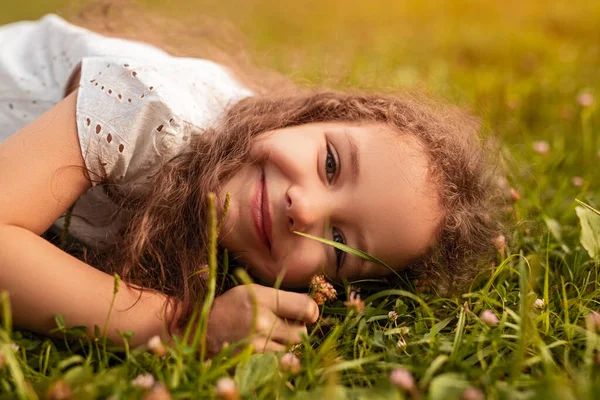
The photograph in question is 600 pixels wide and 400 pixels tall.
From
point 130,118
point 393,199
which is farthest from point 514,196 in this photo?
point 130,118

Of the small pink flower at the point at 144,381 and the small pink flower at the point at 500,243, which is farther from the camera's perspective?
the small pink flower at the point at 500,243

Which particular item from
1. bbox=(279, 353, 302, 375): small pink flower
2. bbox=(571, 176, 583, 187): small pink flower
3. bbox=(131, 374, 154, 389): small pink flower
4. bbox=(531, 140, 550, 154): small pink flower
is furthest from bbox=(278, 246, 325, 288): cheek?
bbox=(531, 140, 550, 154): small pink flower

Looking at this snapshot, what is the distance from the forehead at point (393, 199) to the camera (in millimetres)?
2021

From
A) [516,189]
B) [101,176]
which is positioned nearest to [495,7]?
[516,189]

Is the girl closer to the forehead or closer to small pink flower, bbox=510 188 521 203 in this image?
the forehead

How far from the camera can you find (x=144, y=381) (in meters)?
1.48

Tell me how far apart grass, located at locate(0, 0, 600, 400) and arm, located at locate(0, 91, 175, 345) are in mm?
70

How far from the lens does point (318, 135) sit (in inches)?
87.8

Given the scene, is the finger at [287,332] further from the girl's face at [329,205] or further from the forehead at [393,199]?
the forehead at [393,199]

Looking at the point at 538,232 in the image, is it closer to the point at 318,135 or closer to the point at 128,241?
the point at 318,135

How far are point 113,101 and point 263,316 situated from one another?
3.19 feet

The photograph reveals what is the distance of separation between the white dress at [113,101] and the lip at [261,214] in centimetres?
41

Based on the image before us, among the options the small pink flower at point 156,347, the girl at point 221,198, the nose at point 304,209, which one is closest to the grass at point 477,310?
the small pink flower at point 156,347

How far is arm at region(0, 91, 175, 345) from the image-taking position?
5.83 ft
